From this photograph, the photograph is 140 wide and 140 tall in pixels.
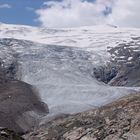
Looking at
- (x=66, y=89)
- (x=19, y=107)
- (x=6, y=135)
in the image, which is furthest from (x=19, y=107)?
(x=6, y=135)

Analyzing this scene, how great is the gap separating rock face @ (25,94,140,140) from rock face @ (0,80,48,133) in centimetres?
2434

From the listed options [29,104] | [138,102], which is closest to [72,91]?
[29,104]

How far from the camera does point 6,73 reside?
652 feet

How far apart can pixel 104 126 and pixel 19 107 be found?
5357 cm

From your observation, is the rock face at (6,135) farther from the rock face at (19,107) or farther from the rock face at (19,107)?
the rock face at (19,107)

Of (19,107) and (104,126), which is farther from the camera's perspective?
(19,107)

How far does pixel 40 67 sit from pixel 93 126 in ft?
412

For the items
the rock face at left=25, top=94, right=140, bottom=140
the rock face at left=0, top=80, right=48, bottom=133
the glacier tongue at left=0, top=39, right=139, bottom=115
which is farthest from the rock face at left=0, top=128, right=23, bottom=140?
the glacier tongue at left=0, top=39, right=139, bottom=115

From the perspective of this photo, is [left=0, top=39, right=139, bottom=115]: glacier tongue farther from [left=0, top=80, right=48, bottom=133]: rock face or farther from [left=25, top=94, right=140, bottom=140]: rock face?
[left=25, top=94, right=140, bottom=140]: rock face

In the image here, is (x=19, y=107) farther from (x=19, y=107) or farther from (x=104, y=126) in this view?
(x=104, y=126)

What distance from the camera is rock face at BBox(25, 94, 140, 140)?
64.5 meters

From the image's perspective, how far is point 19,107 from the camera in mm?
119688

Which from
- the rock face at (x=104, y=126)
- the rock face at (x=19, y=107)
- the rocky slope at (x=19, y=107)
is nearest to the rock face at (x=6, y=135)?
the rock face at (x=104, y=126)

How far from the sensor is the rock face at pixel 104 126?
64.5 meters
